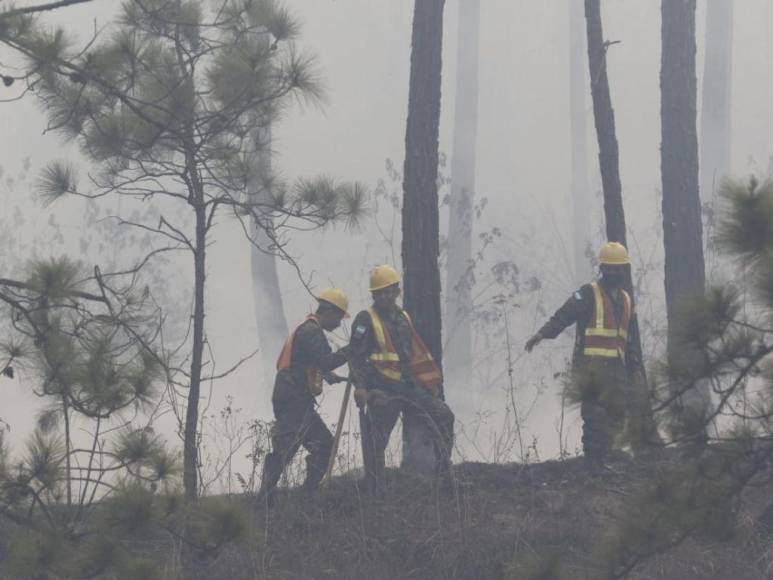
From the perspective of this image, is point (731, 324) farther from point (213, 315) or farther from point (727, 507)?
point (213, 315)

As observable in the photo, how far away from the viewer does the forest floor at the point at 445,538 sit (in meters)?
7.22

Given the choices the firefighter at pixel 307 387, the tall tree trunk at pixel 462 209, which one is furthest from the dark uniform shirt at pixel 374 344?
the tall tree trunk at pixel 462 209

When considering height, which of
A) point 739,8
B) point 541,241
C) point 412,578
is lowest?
point 412,578

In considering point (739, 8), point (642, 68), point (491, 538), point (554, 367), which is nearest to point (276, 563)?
point (491, 538)

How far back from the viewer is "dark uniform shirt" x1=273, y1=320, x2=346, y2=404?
28.5ft

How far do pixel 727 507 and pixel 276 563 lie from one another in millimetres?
3098

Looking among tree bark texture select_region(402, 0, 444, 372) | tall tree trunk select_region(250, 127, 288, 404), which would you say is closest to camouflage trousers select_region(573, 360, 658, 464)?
tree bark texture select_region(402, 0, 444, 372)

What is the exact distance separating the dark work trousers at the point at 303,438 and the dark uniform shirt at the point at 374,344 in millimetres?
439

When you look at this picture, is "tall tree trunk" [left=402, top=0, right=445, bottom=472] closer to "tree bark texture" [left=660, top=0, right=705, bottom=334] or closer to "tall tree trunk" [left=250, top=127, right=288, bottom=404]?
"tree bark texture" [left=660, top=0, right=705, bottom=334]

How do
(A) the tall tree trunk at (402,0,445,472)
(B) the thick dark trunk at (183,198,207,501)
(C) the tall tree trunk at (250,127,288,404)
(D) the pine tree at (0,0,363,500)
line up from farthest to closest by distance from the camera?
(C) the tall tree trunk at (250,127,288,404) < (A) the tall tree trunk at (402,0,445,472) < (B) the thick dark trunk at (183,198,207,501) < (D) the pine tree at (0,0,363,500)

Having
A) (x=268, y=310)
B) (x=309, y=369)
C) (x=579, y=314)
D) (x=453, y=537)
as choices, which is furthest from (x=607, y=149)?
(x=268, y=310)

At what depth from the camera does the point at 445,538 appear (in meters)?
7.54

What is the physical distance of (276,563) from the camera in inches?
288

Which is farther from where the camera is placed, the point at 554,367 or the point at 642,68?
the point at 642,68
